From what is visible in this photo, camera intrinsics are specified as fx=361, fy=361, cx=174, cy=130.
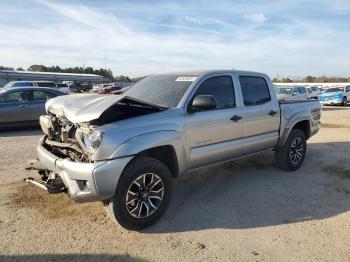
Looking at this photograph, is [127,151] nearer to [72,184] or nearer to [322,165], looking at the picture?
[72,184]

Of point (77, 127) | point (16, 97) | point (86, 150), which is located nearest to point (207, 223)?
Result: point (86, 150)

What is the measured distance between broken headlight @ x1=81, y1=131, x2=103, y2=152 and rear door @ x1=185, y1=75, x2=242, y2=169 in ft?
4.35

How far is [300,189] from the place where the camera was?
19.5 ft

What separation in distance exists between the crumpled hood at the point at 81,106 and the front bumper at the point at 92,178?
0.54 metres

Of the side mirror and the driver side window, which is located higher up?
the side mirror

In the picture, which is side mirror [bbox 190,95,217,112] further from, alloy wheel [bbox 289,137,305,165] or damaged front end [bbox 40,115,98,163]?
alloy wheel [bbox 289,137,305,165]

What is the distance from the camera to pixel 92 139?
403cm

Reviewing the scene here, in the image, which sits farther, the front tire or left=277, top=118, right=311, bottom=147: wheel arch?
left=277, top=118, right=311, bottom=147: wheel arch

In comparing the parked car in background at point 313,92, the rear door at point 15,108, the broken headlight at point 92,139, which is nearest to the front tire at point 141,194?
the broken headlight at point 92,139

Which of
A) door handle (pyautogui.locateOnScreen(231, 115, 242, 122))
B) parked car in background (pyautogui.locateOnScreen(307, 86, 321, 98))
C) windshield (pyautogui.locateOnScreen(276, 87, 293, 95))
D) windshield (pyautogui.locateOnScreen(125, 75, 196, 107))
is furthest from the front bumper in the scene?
parked car in background (pyautogui.locateOnScreen(307, 86, 321, 98))

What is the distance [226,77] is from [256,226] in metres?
2.38

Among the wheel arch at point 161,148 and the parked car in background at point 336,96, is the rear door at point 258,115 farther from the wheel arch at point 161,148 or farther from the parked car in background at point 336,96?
the parked car in background at point 336,96

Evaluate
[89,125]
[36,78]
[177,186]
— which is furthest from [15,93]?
[36,78]

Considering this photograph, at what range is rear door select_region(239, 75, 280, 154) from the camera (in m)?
5.93
